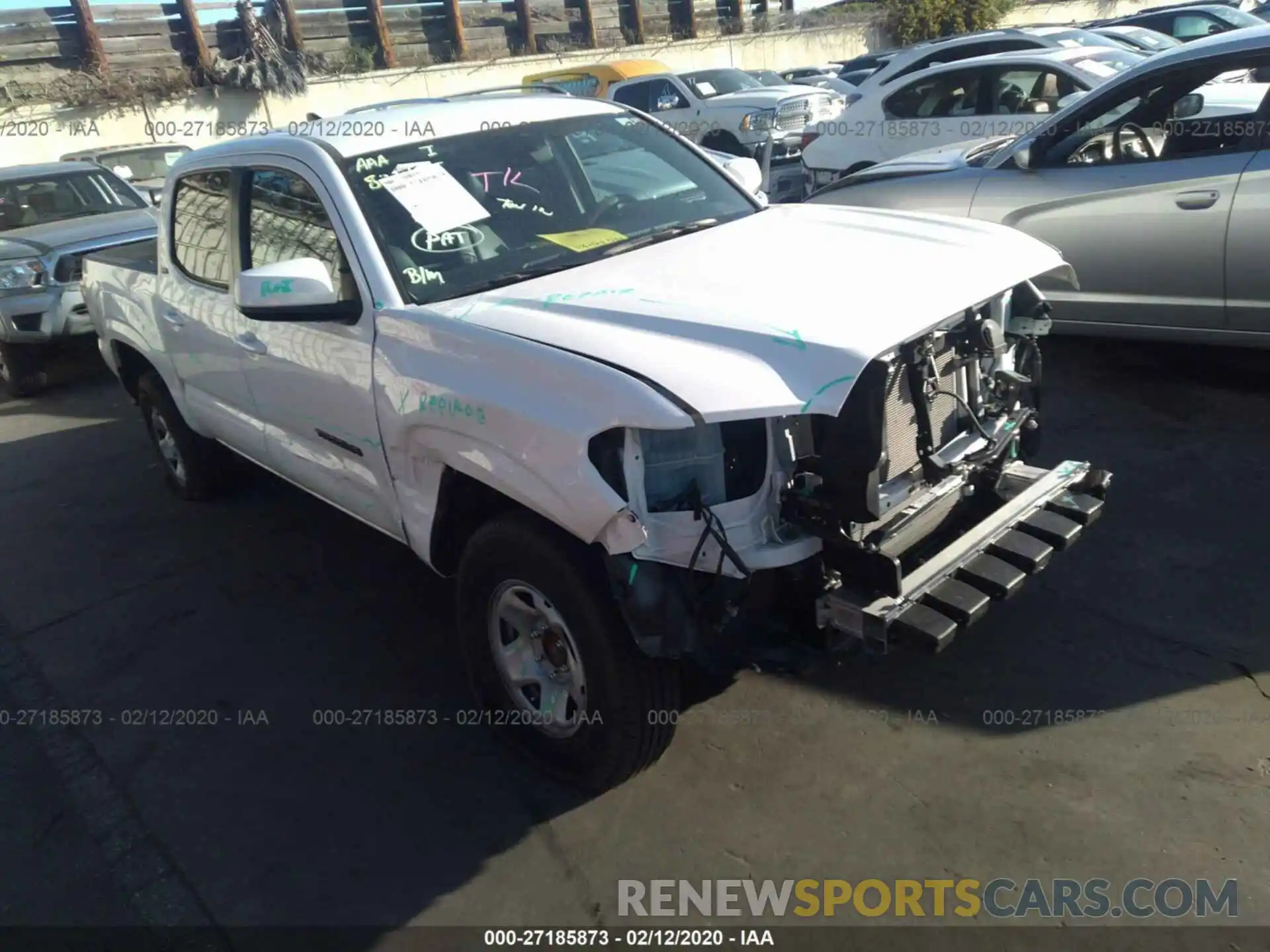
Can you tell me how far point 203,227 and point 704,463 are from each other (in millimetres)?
2923

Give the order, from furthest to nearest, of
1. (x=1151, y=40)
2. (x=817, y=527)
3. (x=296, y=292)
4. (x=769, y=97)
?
(x=769, y=97), (x=1151, y=40), (x=296, y=292), (x=817, y=527)

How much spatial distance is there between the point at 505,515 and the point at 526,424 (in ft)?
1.32

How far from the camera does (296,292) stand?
315cm

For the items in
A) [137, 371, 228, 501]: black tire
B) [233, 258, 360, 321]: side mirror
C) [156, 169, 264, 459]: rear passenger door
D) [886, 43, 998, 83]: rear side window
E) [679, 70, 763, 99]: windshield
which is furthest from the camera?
[679, 70, 763, 99]: windshield

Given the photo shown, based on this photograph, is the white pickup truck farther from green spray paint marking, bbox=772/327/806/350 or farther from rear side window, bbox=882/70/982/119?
rear side window, bbox=882/70/982/119

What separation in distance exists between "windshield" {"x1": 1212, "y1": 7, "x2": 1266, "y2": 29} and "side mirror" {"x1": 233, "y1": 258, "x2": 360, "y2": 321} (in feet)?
46.6

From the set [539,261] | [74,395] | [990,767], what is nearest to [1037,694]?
[990,767]

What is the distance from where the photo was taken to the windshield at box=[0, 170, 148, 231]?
9.32 m

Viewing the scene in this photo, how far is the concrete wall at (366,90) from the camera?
785 inches

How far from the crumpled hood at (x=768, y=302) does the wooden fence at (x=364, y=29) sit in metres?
21.7

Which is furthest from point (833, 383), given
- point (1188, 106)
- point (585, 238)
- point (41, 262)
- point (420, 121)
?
point (41, 262)

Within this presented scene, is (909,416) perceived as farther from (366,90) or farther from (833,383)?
(366,90)

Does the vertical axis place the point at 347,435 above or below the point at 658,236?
below

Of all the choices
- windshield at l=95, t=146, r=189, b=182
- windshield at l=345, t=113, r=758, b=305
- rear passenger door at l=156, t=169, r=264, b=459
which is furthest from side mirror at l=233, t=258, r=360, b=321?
windshield at l=95, t=146, r=189, b=182
